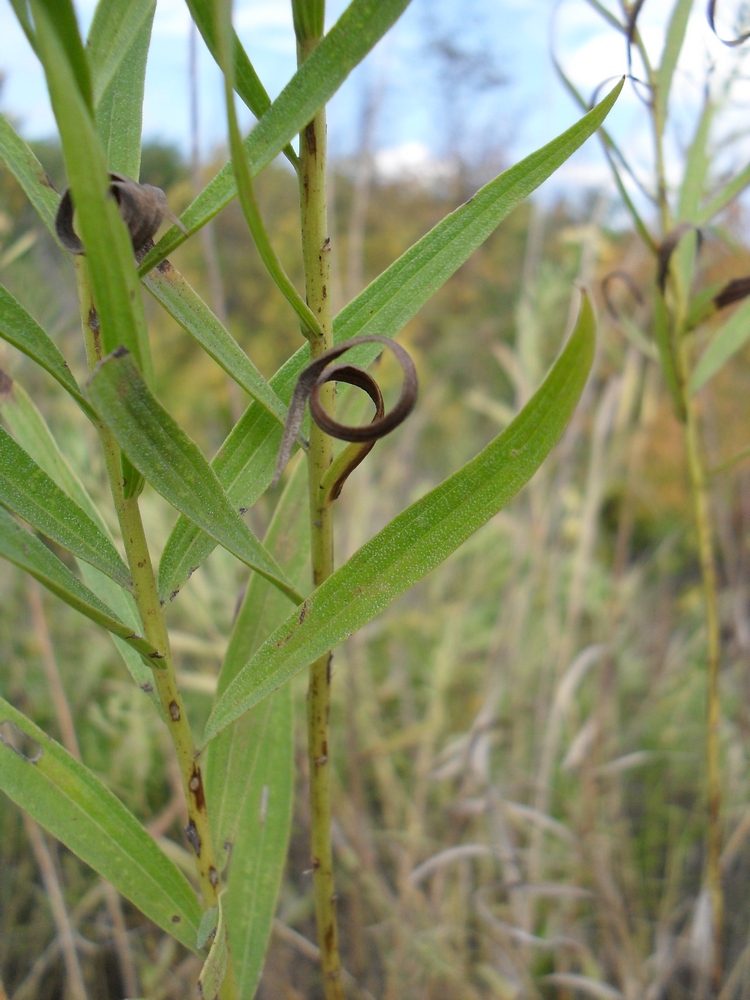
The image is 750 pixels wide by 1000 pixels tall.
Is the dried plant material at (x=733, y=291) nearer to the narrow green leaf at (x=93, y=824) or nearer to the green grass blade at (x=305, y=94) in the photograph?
the green grass blade at (x=305, y=94)

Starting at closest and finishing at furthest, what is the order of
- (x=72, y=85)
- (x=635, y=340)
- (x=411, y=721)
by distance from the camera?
(x=72, y=85) < (x=635, y=340) < (x=411, y=721)

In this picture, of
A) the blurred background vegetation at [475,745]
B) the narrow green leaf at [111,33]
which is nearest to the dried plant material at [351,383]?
the narrow green leaf at [111,33]

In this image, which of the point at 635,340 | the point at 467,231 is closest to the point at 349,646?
the point at 635,340

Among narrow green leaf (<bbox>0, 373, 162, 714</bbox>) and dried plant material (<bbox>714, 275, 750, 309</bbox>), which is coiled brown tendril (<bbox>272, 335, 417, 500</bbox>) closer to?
narrow green leaf (<bbox>0, 373, 162, 714</bbox>)

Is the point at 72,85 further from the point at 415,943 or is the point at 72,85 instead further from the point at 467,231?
the point at 415,943

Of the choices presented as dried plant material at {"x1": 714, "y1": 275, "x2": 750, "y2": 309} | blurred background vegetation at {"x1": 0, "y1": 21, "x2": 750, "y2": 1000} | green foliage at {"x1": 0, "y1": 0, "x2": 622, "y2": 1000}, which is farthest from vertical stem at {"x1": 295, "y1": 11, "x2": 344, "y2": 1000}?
dried plant material at {"x1": 714, "y1": 275, "x2": 750, "y2": 309}

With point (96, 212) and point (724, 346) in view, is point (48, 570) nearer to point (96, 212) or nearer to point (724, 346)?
point (96, 212)

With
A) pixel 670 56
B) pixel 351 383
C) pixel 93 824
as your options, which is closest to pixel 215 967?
pixel 93 824
